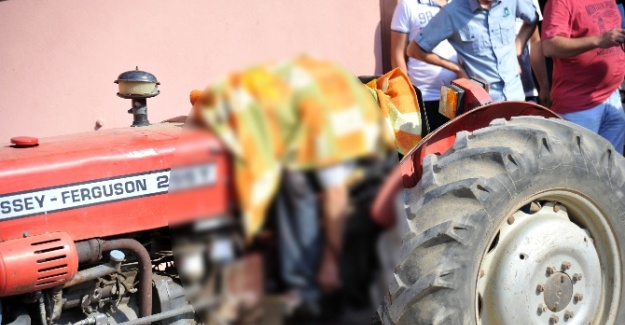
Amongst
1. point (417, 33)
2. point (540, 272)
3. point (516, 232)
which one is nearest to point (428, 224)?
point (516, 232)

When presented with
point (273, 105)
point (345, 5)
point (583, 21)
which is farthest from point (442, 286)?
point (345, 5)

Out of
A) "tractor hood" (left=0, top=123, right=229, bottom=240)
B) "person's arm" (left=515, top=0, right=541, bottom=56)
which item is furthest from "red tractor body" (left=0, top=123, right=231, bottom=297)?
"person's arm" (left=515, top=0, right=541, bottom=56)

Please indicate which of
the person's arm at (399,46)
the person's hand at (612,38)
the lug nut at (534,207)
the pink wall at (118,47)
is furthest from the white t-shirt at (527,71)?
the lug nut at (534,207)

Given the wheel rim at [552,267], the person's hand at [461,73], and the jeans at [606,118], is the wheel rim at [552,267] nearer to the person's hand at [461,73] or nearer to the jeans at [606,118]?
A: the person's hand at [461,73]

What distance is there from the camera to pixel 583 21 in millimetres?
4527

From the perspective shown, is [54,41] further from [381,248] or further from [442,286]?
[381,248]

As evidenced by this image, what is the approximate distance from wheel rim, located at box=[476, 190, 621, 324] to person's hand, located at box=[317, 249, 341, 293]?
2.01 metres

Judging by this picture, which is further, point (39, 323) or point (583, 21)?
point (583, 21)

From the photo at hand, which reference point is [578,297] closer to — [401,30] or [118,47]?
[401,30]

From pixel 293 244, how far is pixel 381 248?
124 millimetres

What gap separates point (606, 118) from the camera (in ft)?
15.8

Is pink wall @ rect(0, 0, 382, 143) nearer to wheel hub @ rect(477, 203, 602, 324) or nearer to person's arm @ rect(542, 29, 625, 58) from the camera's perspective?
person's arm @ rect(542, 29, 625, 58)

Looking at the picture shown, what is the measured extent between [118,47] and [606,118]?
3171mm

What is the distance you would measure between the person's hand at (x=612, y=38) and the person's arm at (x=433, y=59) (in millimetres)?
900
